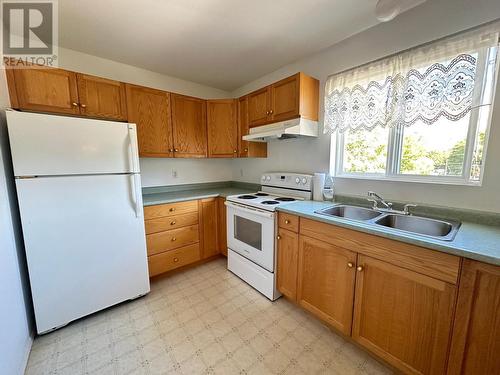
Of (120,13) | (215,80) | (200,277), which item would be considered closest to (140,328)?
(200,277)

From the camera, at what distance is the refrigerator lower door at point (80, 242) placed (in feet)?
4.82

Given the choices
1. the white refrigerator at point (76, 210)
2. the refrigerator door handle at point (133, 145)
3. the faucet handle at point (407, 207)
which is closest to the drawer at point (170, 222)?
the white refrigerator at point (76, 210)

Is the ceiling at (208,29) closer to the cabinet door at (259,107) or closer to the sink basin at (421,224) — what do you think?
the cabinet door at (259,107)

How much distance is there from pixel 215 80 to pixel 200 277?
2.56 metres

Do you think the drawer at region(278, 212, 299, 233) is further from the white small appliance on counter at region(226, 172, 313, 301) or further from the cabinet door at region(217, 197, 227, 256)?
the cabinet door at region(217, 197, 227, 256)

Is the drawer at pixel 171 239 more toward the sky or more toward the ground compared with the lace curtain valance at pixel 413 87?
more toward the ground

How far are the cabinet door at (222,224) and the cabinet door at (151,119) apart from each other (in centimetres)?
84

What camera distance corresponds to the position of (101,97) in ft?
6.52

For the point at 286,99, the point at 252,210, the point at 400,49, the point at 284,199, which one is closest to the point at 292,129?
the point at 286,99

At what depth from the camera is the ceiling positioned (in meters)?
1.47

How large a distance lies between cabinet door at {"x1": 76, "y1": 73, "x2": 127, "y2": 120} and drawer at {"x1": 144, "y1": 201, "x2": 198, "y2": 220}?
38.7 inches

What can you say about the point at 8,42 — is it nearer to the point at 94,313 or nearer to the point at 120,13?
the point at 120,13

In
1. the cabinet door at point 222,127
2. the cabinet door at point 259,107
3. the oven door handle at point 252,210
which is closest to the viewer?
the oven door handle at point 252,210

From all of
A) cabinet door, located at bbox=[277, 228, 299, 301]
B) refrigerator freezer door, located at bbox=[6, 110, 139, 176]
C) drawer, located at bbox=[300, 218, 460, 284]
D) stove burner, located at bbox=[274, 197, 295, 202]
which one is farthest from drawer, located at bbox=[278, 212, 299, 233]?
refrigerator freezer door, located at bbox=[6, 110, 139, 176]
